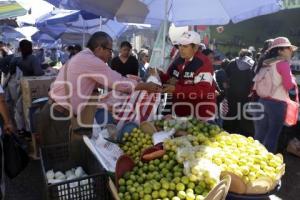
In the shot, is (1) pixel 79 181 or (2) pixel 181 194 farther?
(1) pixel 79 181

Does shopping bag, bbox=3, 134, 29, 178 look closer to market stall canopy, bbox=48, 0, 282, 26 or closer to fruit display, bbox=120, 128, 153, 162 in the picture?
fruit display, bbox=120, 128, 153, 162

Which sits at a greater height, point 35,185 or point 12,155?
point 12,155

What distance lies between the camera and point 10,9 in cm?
629

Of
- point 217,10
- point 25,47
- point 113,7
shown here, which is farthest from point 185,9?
point 25,47

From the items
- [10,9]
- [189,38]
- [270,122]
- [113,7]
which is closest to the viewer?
[189,38]

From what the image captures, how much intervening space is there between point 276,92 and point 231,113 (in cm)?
222

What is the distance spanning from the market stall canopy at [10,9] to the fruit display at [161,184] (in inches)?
185

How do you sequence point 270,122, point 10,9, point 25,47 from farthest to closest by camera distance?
point 10,9, point 25,47, point 270,122

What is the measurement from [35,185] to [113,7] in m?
2.72

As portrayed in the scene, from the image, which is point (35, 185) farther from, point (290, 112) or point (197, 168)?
point (290, 112)

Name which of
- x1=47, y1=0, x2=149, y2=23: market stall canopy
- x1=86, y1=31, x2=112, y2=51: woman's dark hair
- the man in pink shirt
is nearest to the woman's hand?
the man in pink shirt

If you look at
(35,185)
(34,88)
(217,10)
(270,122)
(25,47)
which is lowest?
(35,185)

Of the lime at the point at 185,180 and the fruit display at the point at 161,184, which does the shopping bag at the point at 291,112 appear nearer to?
the fruit display at the point at 161,184

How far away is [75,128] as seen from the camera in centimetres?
346
